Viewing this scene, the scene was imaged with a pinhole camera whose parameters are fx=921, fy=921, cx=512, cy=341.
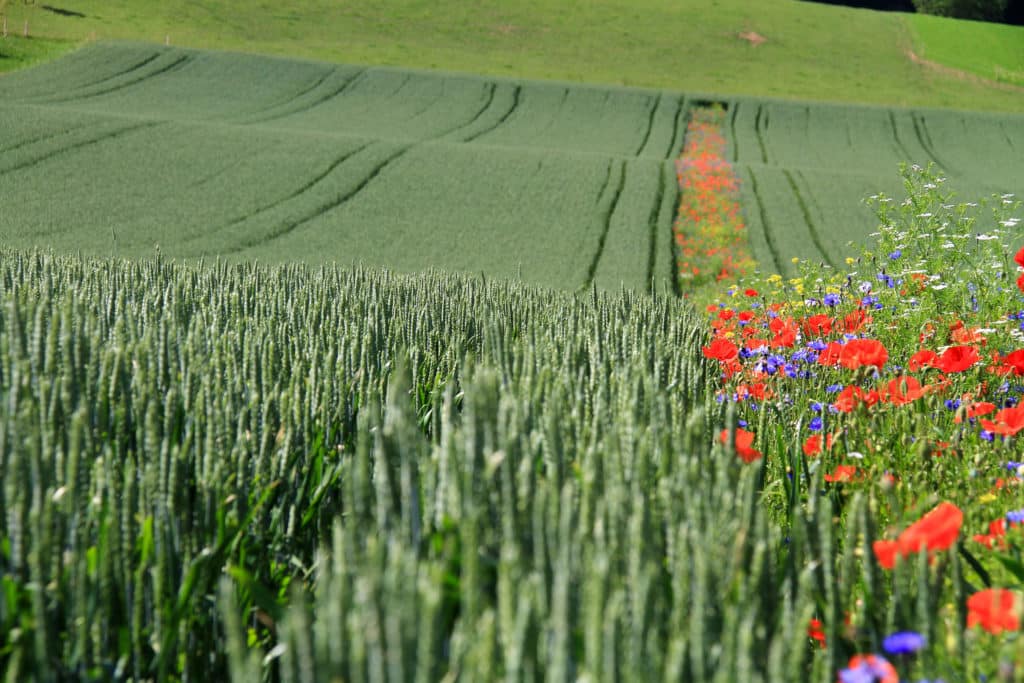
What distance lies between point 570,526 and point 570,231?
1604 cm

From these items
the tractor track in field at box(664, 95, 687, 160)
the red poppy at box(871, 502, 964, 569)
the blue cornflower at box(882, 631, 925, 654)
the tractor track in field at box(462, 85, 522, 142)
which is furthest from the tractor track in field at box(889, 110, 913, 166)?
the blue cornflower at box(882, 631, 925, 654)

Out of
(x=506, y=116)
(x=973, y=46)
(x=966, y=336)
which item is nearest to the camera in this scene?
(x=966, y=336)

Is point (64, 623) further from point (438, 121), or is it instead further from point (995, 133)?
point (995, 133)

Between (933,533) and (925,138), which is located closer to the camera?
(933,533)

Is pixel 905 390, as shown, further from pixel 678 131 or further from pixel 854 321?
pixel 678 131

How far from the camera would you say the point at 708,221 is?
18.4 m

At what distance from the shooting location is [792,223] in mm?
18688

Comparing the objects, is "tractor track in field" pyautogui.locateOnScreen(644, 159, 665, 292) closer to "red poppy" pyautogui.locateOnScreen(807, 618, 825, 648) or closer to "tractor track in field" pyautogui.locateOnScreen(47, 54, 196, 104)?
"red poppy" pyautogui.locateOnScreen(807, 618, 825, 648)

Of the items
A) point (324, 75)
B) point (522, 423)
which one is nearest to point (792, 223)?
point (522, 423)

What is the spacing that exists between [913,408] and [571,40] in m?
41.4

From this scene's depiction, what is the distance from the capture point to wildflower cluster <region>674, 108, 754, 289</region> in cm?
1552

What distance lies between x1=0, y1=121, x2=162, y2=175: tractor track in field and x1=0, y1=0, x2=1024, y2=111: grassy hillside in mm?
15610

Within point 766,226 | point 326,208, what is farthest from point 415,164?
point 766,226

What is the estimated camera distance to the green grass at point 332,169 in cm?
1538
